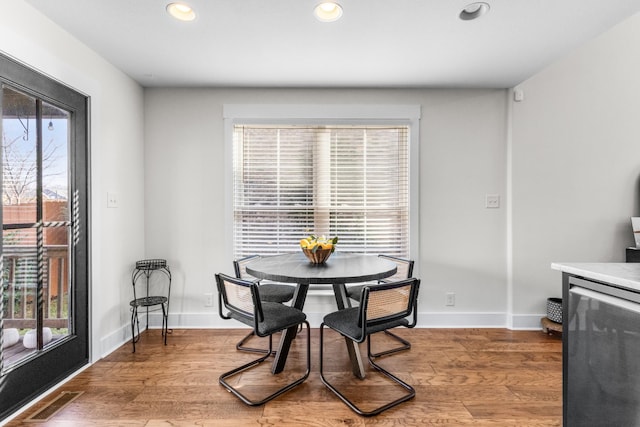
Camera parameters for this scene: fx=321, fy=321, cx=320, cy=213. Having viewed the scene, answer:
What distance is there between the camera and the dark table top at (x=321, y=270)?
6.39 ft

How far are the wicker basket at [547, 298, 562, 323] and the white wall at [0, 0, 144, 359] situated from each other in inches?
151

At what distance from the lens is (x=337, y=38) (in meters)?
2.20

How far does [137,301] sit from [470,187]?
322 cm

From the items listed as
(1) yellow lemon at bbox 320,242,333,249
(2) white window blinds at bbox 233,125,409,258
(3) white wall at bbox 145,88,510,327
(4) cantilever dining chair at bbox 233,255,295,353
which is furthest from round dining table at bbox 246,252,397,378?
(3) white wall at bbox 145,88,510,327

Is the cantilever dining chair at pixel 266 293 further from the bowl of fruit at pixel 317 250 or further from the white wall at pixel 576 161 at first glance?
the white wall at pixel 576 161

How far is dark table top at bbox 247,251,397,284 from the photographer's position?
1947mm

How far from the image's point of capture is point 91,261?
244 cm

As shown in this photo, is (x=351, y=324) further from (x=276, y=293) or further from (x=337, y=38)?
(x=337, y=38)

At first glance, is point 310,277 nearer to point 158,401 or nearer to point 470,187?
point 158,401

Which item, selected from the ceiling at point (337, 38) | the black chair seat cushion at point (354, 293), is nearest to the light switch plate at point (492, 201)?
the ceiling at point (337, 38)

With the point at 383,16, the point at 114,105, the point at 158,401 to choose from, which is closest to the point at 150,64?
the point at 114,105

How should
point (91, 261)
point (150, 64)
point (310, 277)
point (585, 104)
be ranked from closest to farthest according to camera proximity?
1. point (310, 277)
2. point (91, 261)
3. point (150, 64)
4. point (585, 104)

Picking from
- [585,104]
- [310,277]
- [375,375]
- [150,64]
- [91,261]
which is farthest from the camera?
[585,104]

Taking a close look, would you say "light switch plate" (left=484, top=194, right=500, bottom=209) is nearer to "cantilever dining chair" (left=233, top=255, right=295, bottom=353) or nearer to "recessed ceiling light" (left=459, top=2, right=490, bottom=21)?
"recessed ceiling light" (left=459, top=2, right=490, bottom=21)
